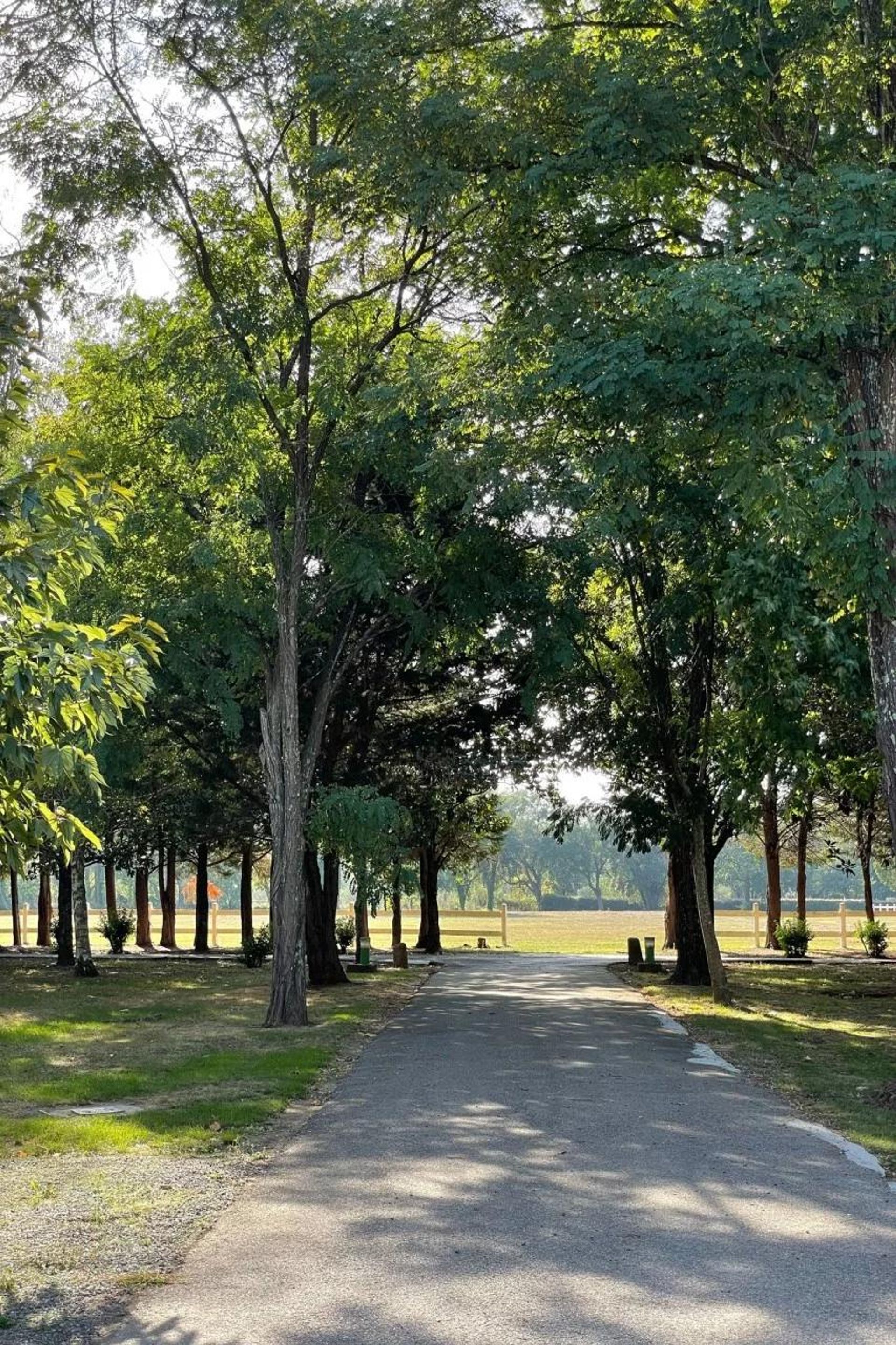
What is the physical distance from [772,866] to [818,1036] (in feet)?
76.7

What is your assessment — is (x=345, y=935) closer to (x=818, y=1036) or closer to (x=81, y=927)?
(x=81, y=927)

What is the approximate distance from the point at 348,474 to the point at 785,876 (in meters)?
107

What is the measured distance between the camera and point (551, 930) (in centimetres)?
8256

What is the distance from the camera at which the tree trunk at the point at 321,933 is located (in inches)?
1077

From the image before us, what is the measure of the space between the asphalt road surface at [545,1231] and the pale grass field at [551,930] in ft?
105

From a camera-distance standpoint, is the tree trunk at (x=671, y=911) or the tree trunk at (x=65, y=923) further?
the tree trunk at (x=65, y=923)

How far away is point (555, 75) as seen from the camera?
1331 centimetres

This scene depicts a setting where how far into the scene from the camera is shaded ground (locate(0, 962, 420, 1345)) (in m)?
6.20

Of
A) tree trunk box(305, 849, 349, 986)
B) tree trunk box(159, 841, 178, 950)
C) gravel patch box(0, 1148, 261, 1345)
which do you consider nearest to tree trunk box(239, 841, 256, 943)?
tree trunk box(159, 841, 178, 950)

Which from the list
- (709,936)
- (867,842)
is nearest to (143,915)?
(867,842)

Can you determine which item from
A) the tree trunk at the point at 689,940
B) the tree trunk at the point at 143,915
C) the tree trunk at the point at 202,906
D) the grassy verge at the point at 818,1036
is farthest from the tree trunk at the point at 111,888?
the tree trunk at the point at 689,940

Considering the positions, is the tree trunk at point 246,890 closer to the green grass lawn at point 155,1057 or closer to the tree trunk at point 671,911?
the tree trunk at point 671,911

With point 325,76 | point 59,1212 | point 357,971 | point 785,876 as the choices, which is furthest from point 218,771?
point 785,876

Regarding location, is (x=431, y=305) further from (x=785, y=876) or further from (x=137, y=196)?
(x=785, y=876)
